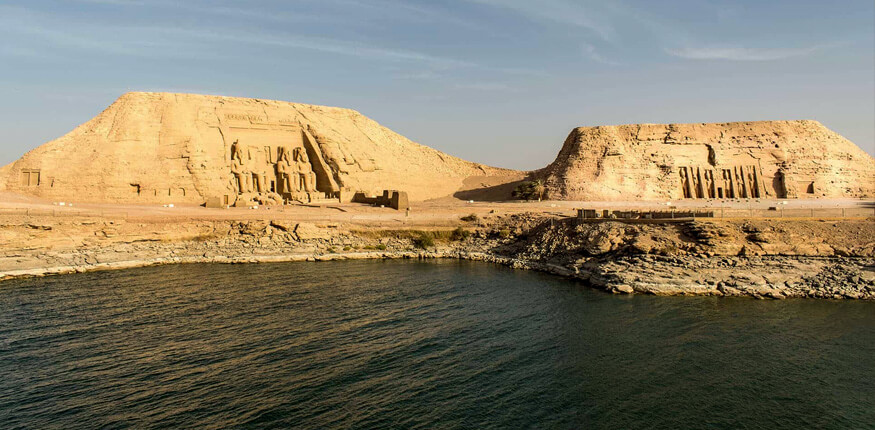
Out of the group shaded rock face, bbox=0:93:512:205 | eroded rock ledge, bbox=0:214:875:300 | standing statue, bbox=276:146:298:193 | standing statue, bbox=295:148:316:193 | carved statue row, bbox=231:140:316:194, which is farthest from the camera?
standing statue, bbox=295:148:316:193

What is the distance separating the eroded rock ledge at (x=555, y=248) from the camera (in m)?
26.3

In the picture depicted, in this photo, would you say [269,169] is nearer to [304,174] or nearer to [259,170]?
[259,170]

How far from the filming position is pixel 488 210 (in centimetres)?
4753

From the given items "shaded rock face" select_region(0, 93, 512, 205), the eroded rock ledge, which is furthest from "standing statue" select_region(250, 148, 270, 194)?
the eroded rock ledge

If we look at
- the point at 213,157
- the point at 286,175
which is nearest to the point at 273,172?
the point at 286,175

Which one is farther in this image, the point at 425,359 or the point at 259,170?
the point at 259,170

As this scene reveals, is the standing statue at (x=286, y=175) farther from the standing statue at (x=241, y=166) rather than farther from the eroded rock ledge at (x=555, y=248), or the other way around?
the eroded rock ledge at (x=555, y=248)

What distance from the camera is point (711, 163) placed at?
174 feet

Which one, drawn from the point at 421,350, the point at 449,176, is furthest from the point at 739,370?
the point at 449,176

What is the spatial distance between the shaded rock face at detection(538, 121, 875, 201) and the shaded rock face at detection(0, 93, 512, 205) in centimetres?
1807

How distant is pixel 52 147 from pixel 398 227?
1306 inches

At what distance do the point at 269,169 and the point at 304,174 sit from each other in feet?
12.0

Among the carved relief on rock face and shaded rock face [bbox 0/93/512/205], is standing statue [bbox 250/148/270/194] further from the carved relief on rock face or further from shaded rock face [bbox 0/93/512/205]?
shaded rock face [bbox 0/93/512/205]

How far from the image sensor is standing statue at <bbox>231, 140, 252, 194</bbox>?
50344 millimetres
